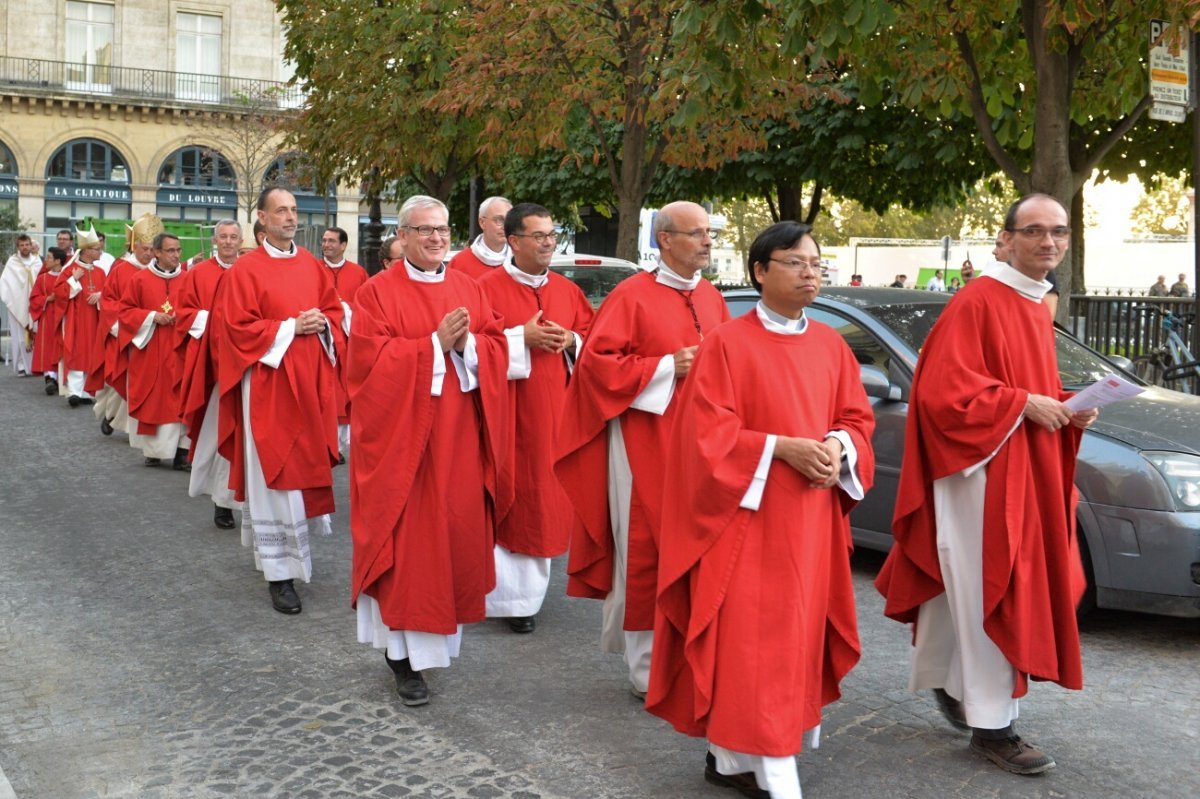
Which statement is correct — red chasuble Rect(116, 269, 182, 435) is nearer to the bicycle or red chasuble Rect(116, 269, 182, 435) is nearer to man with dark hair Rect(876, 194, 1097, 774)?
the bicycle

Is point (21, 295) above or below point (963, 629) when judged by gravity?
above

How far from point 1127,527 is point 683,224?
257cm

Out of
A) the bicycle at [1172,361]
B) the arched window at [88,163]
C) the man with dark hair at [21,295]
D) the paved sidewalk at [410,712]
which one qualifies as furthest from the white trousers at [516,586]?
the arched window at [88,163]

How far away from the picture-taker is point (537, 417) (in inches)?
285

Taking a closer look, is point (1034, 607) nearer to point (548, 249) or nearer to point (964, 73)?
point (548, 249)

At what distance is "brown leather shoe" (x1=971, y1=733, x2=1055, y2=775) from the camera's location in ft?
16.1

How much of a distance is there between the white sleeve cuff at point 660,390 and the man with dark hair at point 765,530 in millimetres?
1064

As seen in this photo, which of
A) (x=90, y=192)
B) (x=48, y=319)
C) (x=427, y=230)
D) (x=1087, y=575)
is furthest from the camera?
(x=90, y=192)

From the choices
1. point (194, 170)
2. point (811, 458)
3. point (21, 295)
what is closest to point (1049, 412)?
point (811, 458)

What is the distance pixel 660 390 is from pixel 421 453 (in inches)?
39.9

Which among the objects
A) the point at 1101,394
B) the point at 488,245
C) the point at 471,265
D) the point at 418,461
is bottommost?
the point at 418,461

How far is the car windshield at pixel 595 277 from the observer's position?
12477 millimetres

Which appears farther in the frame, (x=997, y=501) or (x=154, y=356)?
(x=154, y=356)

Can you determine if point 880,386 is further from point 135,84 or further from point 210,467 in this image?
point 135,84
